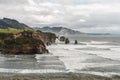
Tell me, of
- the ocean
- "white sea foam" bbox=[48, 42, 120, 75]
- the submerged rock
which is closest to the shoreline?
the ocean

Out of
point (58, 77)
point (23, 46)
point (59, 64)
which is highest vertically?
point (23, 46)

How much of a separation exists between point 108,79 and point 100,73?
4888 millimetres

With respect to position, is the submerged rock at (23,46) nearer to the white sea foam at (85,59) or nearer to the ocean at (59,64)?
the white sea foam at (85,59)

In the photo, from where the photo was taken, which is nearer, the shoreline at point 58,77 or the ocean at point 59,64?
the shoreline at point 58,77

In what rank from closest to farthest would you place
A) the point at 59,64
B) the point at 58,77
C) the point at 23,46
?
the point at 58,77
the point at 59,64
the point at 23,46

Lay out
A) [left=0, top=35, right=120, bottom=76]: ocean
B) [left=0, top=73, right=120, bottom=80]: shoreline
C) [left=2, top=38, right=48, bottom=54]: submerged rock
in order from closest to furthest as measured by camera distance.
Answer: [left=0, top=73, right=120, bottom=80]: shoreline → [left=0, top=35, right=120, bottom=76]: ocean → [left=2, top=38, right=48, bottom=54]: submerged rock

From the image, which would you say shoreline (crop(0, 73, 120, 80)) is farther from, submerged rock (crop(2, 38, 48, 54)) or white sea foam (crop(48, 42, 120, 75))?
submerged rock (crop(2, 38, 48, 54))

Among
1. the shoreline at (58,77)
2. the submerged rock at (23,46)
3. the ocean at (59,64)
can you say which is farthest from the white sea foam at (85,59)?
the shoreline at (58,77)

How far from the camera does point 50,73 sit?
4022 centimetres

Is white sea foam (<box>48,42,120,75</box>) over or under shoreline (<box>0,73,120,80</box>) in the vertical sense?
over

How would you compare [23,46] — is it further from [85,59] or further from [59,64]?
[59,64]

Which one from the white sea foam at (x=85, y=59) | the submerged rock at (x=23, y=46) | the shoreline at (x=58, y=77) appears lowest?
the shoreline at (x=58, y=77)

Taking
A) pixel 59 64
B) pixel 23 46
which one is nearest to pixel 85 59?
pixel 59 64

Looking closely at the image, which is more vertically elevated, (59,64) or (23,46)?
(23,46)
